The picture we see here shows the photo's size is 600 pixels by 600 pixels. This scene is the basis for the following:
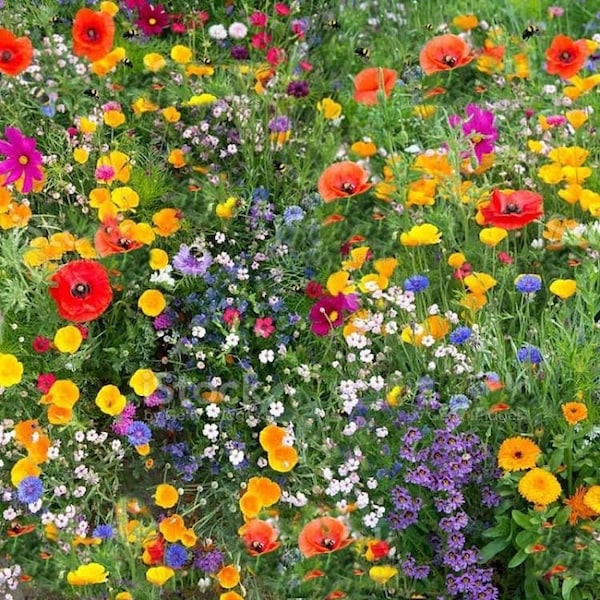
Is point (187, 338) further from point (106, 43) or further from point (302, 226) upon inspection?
point (106, 43)

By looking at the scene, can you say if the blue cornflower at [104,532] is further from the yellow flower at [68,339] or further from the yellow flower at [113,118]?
the yellow flower at [113,118]

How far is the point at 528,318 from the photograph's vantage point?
2553 mm

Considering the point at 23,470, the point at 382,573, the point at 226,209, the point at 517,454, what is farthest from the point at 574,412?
the point at 23,470

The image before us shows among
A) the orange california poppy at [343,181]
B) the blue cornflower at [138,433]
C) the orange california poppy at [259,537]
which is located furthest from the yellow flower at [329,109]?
the orange california poppy at [259,537]

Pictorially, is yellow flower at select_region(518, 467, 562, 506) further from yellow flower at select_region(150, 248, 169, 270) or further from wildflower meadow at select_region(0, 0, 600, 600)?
yellow flower at select_region(150, 248, 169, 270)

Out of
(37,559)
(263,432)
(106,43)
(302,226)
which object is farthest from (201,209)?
(37,559)

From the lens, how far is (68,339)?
2.49m

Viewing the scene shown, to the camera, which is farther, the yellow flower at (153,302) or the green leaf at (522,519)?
the yellow flower at (153,302)

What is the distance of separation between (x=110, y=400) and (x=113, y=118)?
41.4 inches

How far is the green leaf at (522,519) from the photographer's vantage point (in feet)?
6.85

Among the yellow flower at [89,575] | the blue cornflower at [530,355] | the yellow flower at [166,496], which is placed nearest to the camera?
the yellow flower at [89,575]

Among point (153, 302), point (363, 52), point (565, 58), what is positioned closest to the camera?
point (153, 302)

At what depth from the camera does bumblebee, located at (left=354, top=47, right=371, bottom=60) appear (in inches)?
141

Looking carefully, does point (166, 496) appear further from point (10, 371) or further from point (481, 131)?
point (481, 131)
